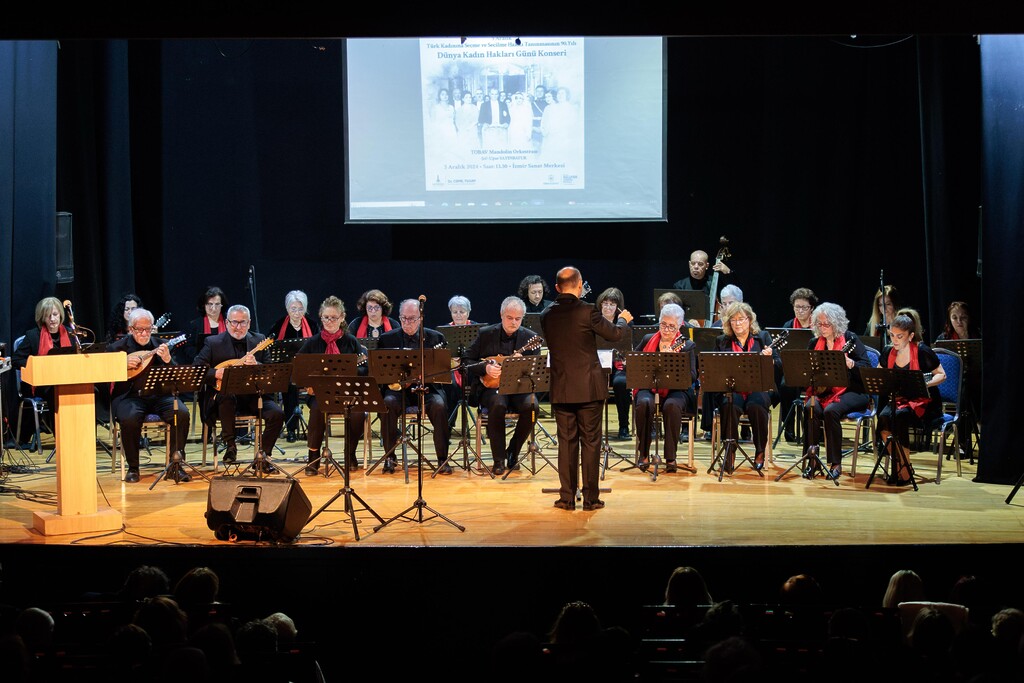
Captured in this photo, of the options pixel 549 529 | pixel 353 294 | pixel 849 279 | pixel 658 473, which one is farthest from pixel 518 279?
pixel 549 529

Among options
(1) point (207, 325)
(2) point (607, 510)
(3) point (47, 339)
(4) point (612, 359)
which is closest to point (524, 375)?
(4) point (612, 359)

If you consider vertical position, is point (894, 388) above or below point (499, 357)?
below

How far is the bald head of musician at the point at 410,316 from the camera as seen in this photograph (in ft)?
29.8

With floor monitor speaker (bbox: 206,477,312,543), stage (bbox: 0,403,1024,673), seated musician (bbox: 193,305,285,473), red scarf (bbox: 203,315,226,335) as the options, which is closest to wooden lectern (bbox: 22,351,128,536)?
stage (bbox: 0,403,1024,673)

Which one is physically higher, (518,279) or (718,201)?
(718,201)

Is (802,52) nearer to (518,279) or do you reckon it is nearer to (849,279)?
(849,279)

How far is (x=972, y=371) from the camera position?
9.11 meters

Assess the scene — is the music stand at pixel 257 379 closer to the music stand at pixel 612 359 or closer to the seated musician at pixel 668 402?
the music stand at pixel 612 359

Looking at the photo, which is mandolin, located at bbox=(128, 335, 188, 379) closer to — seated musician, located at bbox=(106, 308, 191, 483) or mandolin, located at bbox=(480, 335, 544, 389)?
seated musician, located at bbox=(106, 308, 191, 483)

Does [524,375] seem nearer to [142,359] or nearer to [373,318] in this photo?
[373,318]

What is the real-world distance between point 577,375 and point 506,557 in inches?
65.2

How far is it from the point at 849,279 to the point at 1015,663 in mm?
9892

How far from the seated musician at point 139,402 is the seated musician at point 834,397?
5.15 metres

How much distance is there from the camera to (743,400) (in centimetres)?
883
